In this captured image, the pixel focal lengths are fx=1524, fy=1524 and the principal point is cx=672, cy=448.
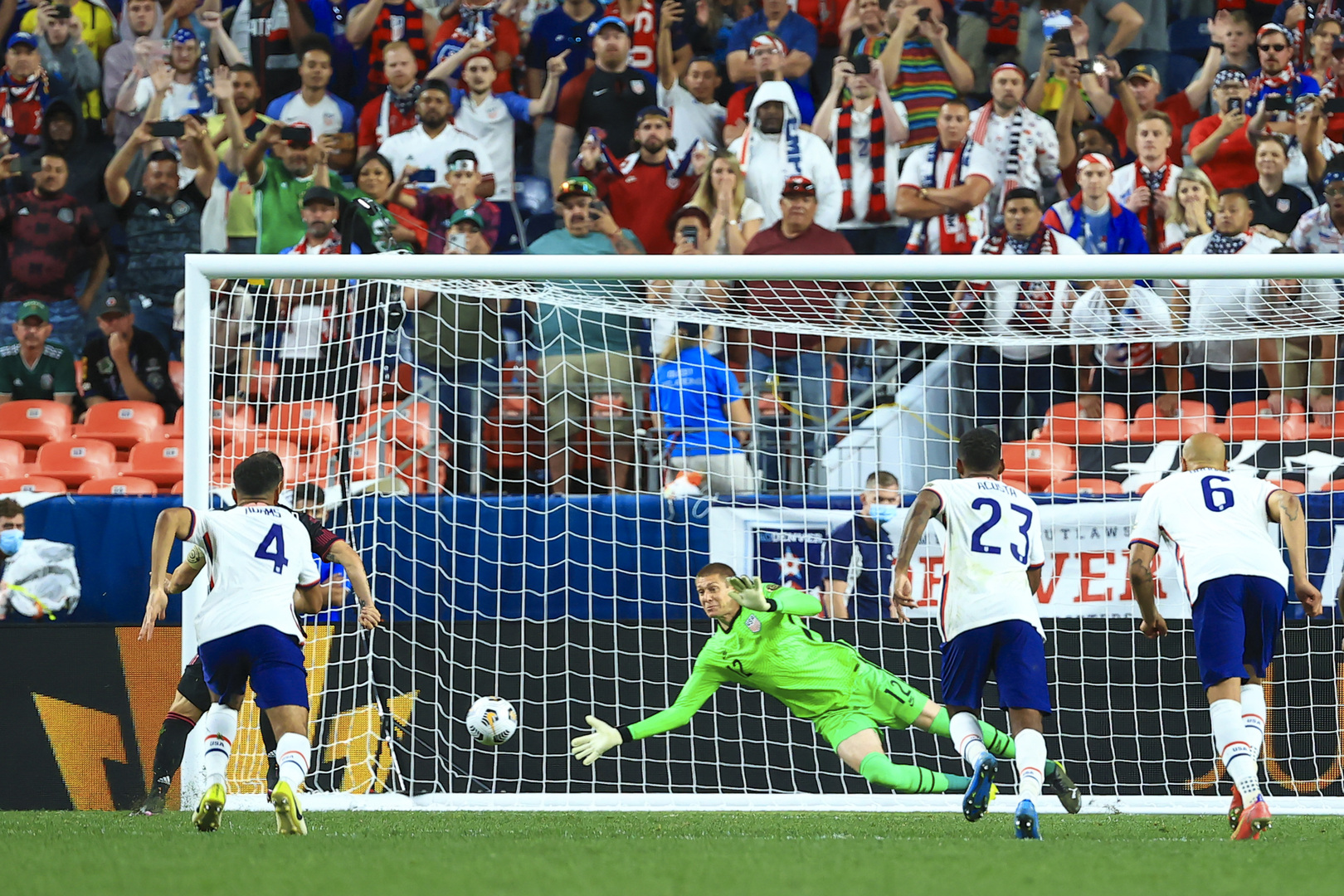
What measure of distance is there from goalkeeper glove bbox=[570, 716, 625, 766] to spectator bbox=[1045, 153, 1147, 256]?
584 cm

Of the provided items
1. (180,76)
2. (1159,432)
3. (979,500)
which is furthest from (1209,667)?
(180,76)

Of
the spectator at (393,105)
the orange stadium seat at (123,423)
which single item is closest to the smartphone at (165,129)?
the spectator at (393,105)

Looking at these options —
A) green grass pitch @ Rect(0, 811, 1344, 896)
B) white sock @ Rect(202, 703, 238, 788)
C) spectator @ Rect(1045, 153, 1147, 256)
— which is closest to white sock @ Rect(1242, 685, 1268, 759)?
green grass pitch @ Rect(0, 811, 1344, 896)

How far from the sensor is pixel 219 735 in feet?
20.7

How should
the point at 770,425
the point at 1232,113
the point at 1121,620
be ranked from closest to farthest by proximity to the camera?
the point at 1121,620
the point at 770,425
the point at 1232,113

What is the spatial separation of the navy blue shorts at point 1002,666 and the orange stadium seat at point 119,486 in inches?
216

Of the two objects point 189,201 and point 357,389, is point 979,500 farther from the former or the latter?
point 189,201

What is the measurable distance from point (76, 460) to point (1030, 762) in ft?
22.4

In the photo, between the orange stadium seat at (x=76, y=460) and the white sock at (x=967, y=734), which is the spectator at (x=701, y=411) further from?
the orange stadium seat at (x=76, y=460)

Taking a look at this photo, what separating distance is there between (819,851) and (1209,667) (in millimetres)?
1961

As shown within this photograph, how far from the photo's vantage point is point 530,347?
9453 mm

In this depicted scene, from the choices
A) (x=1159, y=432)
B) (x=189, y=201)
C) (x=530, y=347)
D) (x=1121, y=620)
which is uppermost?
(x=189, y=201)

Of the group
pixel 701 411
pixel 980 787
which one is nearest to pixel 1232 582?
pixel 980 787

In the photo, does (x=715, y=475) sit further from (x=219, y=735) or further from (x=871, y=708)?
(x=219, y=735)
